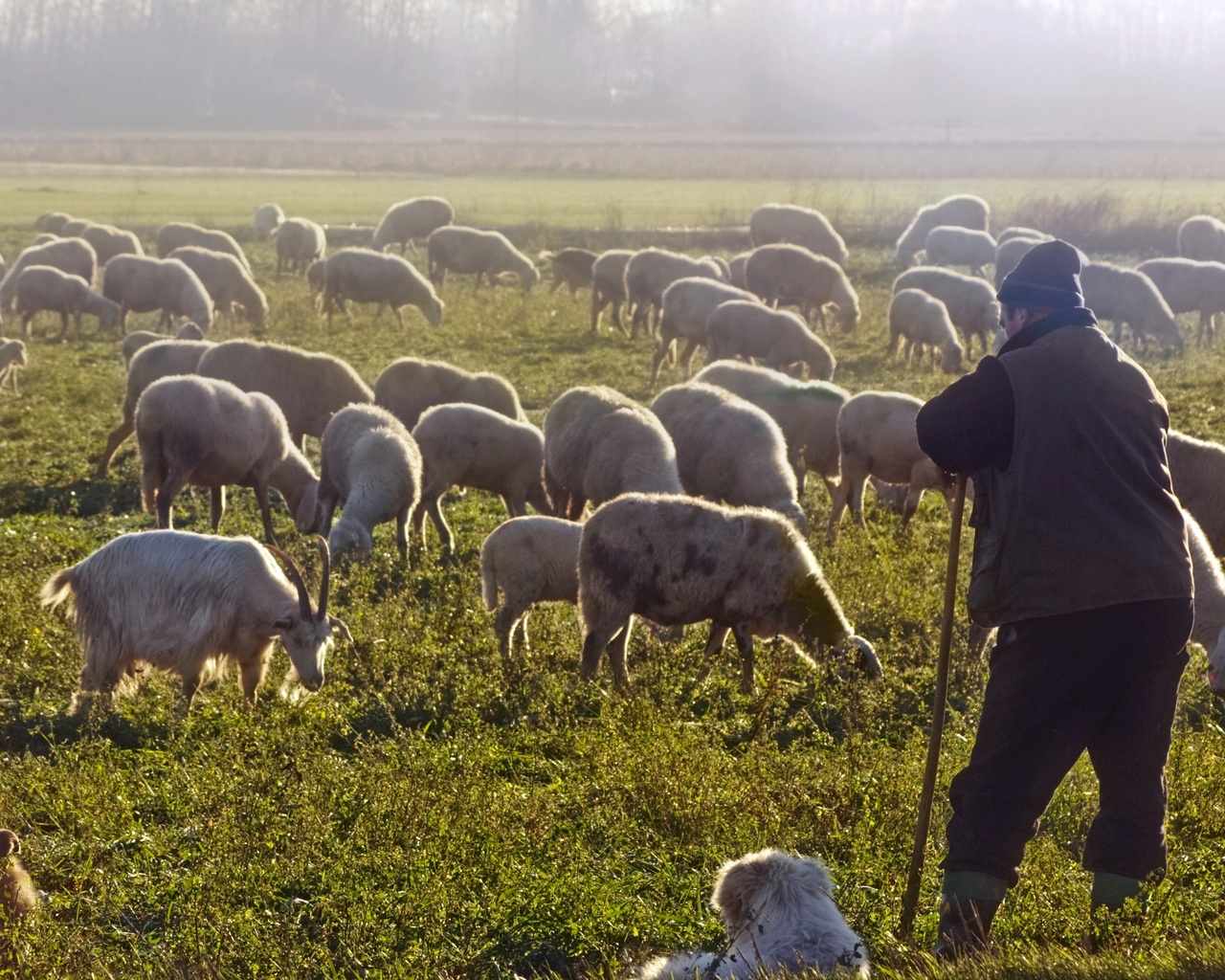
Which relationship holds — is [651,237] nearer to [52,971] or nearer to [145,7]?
[52,971]

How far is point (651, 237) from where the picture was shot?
35156 millimetres

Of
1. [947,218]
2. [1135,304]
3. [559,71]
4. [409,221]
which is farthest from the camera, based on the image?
[559,71]

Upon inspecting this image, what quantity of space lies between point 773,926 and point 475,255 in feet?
83.6

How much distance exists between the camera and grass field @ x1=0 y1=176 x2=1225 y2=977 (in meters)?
4.25

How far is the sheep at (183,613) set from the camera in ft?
21.9

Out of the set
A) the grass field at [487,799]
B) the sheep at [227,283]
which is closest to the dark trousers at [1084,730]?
the grass field at [487,799]

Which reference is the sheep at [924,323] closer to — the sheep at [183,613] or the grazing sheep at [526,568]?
the grazing sheep at [526,568]

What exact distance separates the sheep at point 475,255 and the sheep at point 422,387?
50.4 feet

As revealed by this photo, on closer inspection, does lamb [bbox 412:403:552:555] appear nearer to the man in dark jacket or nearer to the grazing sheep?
the grazing sheep

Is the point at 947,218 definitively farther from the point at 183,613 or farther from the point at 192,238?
the point at 183,613

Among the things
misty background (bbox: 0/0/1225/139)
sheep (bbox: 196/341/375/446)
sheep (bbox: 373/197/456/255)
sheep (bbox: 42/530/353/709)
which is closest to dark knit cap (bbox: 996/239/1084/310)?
sheep (bbox: 42/530/353/709)

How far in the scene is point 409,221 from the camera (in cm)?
3316

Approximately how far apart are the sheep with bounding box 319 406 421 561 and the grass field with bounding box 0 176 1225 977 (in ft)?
1.16

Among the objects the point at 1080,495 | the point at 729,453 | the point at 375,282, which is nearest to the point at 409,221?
the point at 375,282
